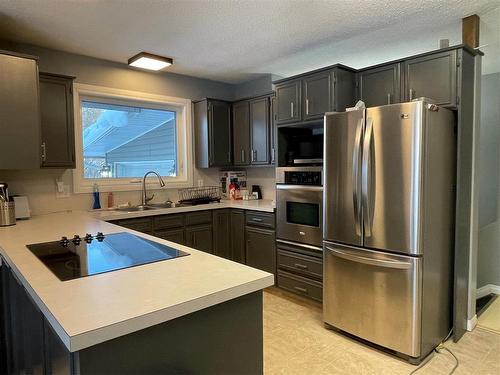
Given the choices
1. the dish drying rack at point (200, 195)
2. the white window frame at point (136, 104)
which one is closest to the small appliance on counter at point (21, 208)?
the white window frame at point (136, 104)

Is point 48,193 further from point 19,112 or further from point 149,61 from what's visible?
point 149,61

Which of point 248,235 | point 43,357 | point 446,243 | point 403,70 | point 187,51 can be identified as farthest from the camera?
point 248,235

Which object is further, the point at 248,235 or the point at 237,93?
the point at 237,93

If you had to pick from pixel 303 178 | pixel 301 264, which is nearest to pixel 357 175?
pixel 303 178

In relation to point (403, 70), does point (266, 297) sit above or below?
below

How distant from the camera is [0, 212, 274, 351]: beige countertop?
0.91m

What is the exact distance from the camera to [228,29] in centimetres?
282

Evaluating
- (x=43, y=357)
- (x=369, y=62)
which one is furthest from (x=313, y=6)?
(x=43, y=357)

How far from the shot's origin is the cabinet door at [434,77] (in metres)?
2.43

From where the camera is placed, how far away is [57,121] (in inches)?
120

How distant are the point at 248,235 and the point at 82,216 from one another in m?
1.72

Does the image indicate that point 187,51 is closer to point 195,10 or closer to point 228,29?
point 228,29

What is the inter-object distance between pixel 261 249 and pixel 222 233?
1.76 ft

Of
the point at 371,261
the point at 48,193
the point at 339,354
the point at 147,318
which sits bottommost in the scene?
the point at 339,354
